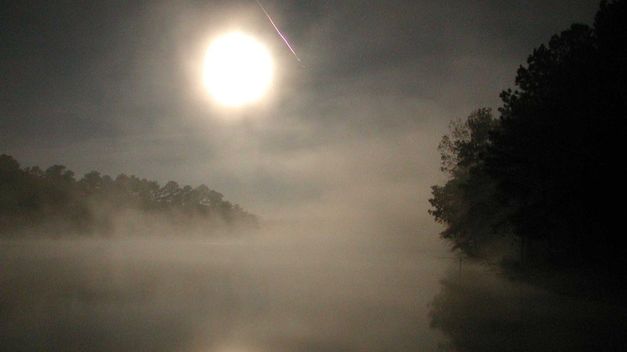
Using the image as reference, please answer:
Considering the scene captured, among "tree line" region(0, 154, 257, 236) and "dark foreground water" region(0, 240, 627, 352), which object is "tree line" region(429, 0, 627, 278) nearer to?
"dark foreground water" region(0, 240, 627, 352)

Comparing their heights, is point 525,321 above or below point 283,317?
above

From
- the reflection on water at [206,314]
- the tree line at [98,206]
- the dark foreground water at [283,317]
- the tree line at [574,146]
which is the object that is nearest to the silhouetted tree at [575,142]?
the tree line at [574,146]

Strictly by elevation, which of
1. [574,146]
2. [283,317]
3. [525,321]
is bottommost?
[283,317]

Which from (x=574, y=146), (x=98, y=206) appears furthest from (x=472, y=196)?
(x=98, y=206)

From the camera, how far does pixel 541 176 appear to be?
2533 cm

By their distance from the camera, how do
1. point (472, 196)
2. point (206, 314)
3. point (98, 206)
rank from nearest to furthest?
point (206, 314) → point (472, 196) → point (98, 206)

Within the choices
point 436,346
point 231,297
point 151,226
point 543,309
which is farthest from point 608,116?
point 151,226

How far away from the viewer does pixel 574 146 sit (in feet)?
75.9

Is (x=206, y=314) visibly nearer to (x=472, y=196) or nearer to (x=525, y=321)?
(x=525, y=321)

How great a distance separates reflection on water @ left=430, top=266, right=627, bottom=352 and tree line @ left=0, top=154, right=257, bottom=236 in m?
87.4

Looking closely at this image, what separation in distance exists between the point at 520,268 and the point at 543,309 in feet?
60.5

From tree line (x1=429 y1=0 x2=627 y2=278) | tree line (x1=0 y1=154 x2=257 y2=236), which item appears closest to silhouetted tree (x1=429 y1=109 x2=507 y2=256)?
tree line (x1=429 y1=0 x2=627 y2=278)

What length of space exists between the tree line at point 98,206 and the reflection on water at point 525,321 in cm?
8740

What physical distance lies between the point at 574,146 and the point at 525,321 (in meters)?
13.1
